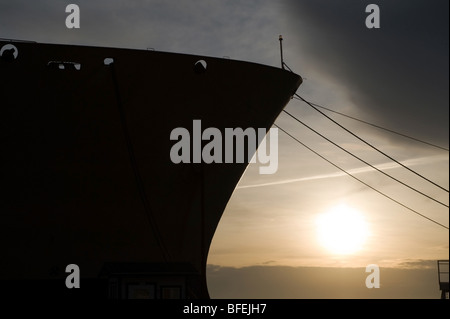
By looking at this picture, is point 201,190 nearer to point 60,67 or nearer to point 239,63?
point 239,63

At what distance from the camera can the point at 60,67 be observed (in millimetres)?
15531

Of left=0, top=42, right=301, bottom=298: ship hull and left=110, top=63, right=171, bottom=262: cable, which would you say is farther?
left=110, top=63, right=171, bottom=262: cable

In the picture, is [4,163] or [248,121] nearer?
[4,163]

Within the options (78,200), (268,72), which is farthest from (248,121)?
(78,200)

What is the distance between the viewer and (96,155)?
16.1 m

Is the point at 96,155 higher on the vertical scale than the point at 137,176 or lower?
higher

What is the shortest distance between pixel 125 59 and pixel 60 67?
1.40 metres

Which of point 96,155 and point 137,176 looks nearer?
point 96,155

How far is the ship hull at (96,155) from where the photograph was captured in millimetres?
15578

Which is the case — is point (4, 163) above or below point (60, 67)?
below

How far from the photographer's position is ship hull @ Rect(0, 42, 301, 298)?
15.6 meters

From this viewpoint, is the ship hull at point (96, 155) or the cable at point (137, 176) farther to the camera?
the cable at point (137, 176)
